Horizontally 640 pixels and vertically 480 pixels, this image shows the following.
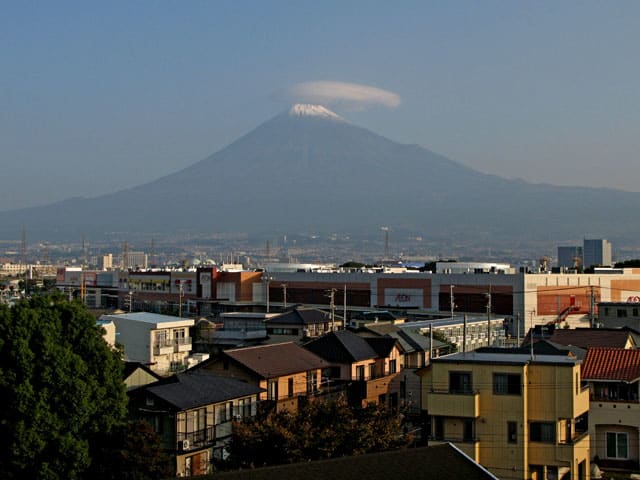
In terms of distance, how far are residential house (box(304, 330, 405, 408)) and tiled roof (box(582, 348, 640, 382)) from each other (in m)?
7.68

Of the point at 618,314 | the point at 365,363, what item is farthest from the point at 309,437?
the point at 618,314

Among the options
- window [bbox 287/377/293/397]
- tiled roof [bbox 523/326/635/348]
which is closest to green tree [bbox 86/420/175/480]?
window [bbox 287/377/293/397]

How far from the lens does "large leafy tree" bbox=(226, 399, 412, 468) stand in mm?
15906

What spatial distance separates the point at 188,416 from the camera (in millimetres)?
18922

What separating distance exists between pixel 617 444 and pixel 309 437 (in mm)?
6284

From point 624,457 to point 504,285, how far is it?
41.0 metres

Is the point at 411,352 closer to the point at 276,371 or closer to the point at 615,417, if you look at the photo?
the point at 276,371

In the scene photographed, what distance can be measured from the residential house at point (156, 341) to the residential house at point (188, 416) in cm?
1083

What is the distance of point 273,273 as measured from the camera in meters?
73.4

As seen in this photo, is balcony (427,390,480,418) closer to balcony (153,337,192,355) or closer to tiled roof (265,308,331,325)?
balcony (153,337,192,355)

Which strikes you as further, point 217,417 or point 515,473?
point 217,417

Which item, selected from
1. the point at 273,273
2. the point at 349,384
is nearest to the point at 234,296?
the point at 273,273

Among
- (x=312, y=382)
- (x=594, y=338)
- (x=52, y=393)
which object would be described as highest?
(x=594, y=338)

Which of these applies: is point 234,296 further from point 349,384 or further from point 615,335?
point 615,335
